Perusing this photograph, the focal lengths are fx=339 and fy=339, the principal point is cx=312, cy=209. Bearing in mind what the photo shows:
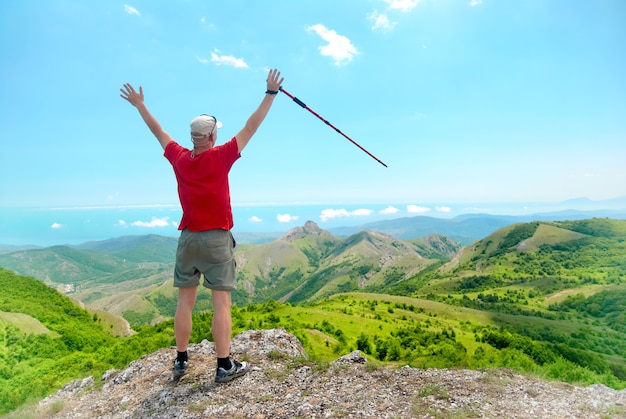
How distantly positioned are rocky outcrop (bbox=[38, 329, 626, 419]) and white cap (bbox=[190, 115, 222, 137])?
5.11 m

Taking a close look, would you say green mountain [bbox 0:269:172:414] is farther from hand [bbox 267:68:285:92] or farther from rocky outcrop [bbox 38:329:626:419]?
hand [bbox 267:68:285:92]

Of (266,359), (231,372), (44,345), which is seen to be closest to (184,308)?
(231,372)

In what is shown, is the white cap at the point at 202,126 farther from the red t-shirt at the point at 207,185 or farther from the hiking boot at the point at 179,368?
the hiking boot at the point at 179,368

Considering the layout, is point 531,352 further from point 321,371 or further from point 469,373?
point 321,371

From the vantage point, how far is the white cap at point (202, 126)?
6254 mm

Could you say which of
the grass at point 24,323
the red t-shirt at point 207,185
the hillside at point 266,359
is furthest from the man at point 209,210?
the grass at point 24,323

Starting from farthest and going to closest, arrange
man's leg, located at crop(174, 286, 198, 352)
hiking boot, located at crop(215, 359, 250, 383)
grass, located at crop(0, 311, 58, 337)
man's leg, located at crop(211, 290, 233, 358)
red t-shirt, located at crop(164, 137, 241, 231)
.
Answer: grass, located at crop(0, 311, 58, 337)
hiking boot, located at crop(215, 359, 250, 383)
man's leg, located at crop(174, 286, 198, 352)
man's leg, located at crop(211, 290, 233, 358)
red t-shirt, located at crop(164, 137, 241, 231)

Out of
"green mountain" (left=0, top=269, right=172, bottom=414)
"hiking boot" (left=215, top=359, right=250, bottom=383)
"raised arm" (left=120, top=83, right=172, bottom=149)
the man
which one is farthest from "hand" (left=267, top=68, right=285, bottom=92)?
"green mountain" (left=0, top=269, right=172, bottom=414)

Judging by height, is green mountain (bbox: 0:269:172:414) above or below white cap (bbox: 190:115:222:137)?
below

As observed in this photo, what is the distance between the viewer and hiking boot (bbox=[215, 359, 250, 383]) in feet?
23.5

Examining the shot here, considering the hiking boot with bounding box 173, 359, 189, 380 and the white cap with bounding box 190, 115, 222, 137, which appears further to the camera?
the hiking boot with bounding box 173, 359, 189, 380

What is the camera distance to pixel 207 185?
20.5 ft

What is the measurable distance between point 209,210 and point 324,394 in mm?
4337

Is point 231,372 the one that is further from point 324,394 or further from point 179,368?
point 324,394
